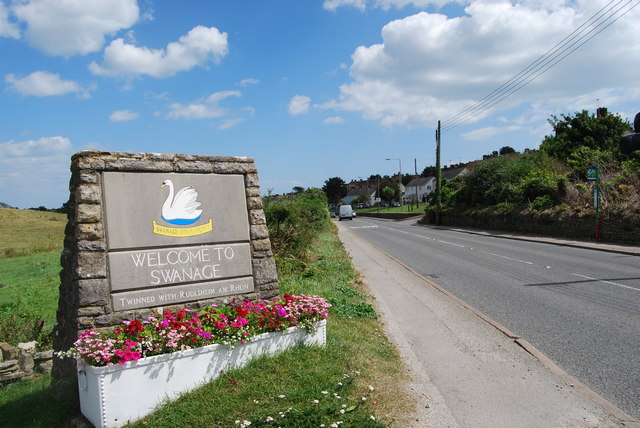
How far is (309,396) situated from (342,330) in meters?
2.31

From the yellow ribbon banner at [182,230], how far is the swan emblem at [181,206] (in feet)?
0.27

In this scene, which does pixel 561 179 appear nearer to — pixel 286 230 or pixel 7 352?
pixel 286 230

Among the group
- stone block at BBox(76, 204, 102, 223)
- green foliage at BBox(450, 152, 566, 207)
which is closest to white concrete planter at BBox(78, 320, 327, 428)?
stone block at BBox(76, 204, 102, 223)

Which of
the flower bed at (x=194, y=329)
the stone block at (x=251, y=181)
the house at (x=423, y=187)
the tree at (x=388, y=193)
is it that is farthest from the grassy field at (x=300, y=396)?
the house at (x=423, y=187)

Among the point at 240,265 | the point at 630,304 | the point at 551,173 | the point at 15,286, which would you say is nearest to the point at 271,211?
the point at 240,265

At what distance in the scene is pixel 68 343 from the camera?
5.25 metres

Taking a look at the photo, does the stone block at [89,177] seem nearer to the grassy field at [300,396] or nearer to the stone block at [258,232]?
the stone block at [258,232]

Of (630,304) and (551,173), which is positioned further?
(551,173)

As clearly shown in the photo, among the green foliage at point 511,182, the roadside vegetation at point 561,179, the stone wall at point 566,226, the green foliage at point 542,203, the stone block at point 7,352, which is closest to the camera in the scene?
the stone block at point 7,352

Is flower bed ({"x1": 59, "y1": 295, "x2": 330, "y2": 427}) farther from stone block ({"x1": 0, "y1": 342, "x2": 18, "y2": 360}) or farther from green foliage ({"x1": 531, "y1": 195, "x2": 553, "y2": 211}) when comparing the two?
green foliage ({"x1": 531, "y1": 195, "x2": 553, "y2": 211})

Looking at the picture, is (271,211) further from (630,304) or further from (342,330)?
(630,304)

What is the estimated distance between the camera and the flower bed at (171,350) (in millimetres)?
4008

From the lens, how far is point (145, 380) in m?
4.14

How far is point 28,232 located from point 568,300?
1853 inches
